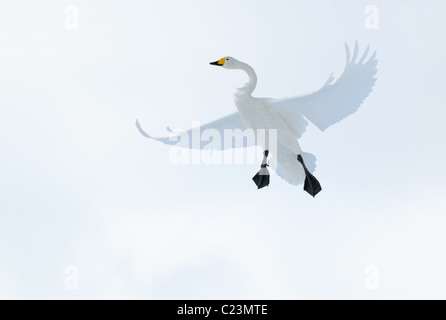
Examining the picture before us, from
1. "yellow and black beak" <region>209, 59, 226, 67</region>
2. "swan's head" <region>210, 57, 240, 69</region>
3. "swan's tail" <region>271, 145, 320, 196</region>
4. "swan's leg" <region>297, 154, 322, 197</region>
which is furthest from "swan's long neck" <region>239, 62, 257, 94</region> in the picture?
"swan's leg" <region>297, 154, 322, 197</region>

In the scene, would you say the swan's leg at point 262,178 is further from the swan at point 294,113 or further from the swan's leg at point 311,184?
the swan's leg at point 311,184

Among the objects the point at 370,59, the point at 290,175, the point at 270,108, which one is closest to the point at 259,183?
the point at 290,175

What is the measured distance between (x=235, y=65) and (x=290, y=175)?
2.08 metres

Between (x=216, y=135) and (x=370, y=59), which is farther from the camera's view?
(x=216, y=135)

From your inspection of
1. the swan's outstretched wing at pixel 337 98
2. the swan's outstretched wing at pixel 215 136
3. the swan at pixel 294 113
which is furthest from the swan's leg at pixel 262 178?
the swan's outstretched wing at pixel 337 98

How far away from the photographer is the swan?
13742 millimetres

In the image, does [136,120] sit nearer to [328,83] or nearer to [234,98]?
[234,98]

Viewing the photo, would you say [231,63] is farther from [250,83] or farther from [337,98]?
[337,98]

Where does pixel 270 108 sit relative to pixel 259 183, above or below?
above

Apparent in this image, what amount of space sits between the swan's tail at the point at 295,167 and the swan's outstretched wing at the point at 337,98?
57cm

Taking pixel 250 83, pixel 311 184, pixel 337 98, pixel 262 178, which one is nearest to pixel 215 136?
pixel 262 178

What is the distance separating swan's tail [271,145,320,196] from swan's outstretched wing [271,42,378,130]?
57 cm

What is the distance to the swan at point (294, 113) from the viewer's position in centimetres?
1374

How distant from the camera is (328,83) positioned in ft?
45.2
